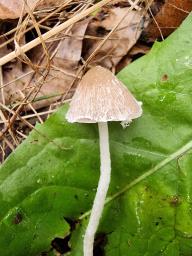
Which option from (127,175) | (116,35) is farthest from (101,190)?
(116,35)

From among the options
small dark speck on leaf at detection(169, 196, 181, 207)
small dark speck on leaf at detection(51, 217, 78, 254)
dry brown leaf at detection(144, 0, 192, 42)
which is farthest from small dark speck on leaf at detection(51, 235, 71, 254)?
dry brown leaf at detection(144, 0, 192, 42)

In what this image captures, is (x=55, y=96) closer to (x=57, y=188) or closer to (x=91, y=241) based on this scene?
(x=57, y=188)

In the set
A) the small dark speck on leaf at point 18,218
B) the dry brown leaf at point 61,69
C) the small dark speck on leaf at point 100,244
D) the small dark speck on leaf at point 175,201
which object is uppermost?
the dry brown leaf at point 61,69

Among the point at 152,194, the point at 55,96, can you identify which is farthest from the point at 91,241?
the point at 55,96

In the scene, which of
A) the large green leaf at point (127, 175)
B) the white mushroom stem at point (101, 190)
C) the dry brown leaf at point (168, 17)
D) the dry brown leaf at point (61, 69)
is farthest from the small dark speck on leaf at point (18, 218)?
the dry brown leaf at point (168, 17)

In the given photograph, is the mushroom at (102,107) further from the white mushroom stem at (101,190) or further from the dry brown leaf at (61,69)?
the dry brown leaf at (61,69)

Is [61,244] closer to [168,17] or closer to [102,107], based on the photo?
[102,107]
